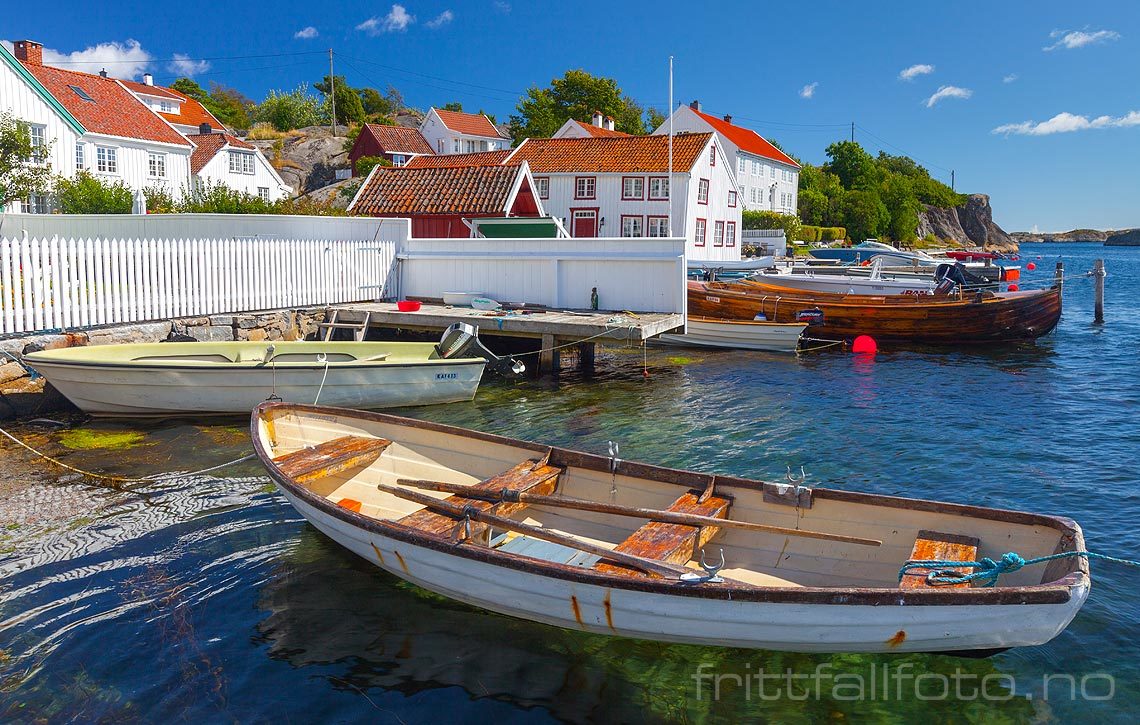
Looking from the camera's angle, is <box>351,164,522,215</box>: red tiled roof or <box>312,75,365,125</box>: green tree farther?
<box>312,75,365,125</box>: green tree

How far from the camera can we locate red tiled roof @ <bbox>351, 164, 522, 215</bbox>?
22.6 meters

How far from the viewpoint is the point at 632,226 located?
1513 inches

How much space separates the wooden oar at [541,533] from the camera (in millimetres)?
5496

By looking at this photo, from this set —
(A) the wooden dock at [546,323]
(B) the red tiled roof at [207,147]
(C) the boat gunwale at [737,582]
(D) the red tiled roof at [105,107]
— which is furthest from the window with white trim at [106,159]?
(C) the boat gunwale at [737,582]

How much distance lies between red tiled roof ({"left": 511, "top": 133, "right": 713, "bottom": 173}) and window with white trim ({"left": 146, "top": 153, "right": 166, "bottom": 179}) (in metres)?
19.3

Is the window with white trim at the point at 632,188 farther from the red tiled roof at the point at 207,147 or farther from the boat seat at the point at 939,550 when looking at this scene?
the boat seat at the point at 939,550

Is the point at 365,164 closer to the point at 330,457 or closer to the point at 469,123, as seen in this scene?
the point at 469,123

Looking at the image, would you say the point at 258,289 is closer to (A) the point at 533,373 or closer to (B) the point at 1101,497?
(A) the point at 533,373

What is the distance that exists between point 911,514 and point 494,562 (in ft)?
10.7

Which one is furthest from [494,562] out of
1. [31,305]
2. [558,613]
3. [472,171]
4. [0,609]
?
[472,171]

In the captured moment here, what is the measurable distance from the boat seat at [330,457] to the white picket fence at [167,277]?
7.38 metres

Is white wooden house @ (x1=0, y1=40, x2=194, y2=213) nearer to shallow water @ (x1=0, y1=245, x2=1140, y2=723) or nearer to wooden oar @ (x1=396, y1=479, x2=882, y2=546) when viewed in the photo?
shallow water @ (x1=0, y1=245, x2=1140, y2=723)

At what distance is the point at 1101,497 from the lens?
32.6 ft

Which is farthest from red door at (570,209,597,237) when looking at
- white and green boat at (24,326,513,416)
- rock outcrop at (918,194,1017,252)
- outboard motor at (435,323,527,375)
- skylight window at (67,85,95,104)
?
rock outcrop at (918,194,1017,252)
